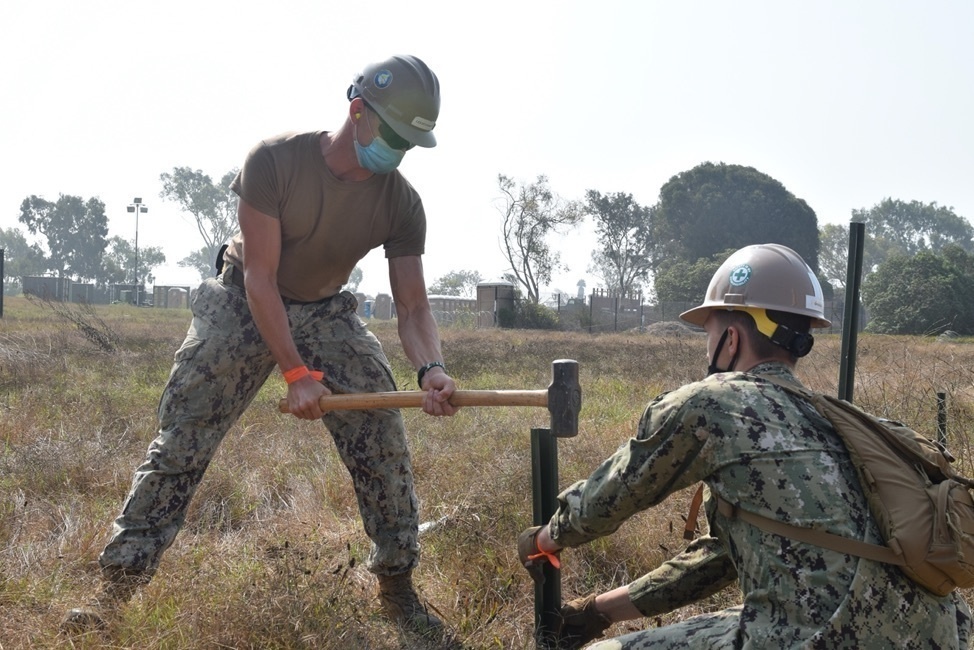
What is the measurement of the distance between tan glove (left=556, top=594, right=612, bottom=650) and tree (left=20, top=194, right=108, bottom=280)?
95522 millimetres

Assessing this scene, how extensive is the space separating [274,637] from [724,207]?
194 feet

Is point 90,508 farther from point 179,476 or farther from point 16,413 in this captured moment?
point 16,413

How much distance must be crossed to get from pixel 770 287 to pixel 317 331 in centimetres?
188

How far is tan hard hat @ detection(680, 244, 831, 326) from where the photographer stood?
2365mm

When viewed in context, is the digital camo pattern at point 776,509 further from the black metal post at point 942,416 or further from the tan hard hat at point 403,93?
the black metal post at point 942,416

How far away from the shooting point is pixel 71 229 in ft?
297

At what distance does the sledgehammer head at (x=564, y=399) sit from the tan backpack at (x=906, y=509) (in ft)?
2.72

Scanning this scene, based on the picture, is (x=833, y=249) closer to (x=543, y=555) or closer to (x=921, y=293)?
(x=921, y=293)

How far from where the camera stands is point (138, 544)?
10.6 feet

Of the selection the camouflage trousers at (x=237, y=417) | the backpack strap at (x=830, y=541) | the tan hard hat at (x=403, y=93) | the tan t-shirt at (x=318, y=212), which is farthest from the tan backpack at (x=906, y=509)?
the tan t-shirt at (x=318, y=212)

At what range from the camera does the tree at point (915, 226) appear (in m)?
108

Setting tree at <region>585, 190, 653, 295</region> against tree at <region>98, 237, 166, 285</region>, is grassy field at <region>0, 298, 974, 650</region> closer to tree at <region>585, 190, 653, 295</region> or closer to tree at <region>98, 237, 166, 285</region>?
tree at <region>585, 190, 653, 295</region>

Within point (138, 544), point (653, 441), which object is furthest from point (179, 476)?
point (653, 441)

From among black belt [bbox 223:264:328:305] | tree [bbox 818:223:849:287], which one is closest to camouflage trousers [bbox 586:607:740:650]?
black belt [bbox 223:264:328:305]
